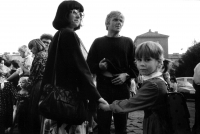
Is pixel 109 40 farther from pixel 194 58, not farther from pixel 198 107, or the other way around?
pixel 194 58

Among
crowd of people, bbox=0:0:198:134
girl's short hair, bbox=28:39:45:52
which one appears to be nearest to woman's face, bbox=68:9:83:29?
crowd of people, bbox=0:0:198:134

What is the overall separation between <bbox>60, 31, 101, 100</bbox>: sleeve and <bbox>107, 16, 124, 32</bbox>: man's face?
3.81ft

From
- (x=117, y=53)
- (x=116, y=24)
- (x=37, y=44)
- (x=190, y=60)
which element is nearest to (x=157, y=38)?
(x=190, y=60)

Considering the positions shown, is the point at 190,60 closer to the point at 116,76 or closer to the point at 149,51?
the point at 116,76

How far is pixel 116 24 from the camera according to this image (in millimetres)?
3354

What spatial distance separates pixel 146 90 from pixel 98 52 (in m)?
1.26

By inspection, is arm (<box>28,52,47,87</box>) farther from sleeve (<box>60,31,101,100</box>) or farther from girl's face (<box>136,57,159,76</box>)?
girl's face (<box>136,57,159,76</box>)

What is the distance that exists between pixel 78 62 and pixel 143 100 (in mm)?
620

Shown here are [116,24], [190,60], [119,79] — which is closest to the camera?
[119,79]

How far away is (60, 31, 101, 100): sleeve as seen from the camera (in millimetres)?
2215

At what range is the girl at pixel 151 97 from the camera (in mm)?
2160

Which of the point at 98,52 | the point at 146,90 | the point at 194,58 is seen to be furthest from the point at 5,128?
the point at 194,58

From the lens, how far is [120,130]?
315 centimetres

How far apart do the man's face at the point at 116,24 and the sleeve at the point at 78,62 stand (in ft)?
3.81
